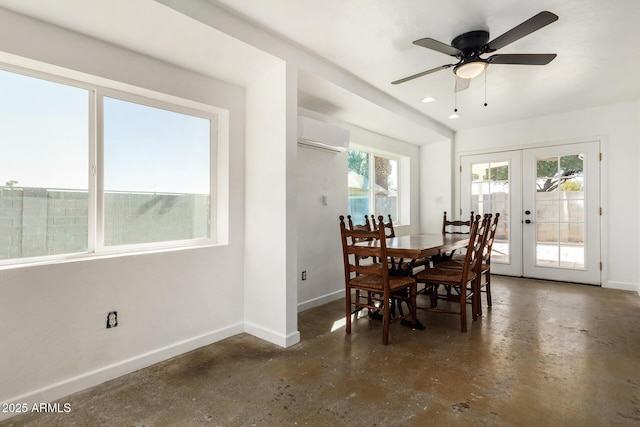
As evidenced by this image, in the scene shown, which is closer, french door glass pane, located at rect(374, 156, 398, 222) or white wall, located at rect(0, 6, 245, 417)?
white wall, located at rect(0, 6, 245, 417)

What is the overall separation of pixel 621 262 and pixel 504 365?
3.43m

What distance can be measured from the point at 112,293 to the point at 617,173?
5865 mm

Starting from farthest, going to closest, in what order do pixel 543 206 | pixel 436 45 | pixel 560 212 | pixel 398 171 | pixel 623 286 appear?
pixel 398 171
pixel 543 206
pixel 560 212
pixel 623 286
pixel 436 45

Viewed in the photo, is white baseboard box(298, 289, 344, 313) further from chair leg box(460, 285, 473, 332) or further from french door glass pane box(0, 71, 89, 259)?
french door glass pane box(0, 71, 89, 259)

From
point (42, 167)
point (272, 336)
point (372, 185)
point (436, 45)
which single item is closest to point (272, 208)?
point (272, 336)

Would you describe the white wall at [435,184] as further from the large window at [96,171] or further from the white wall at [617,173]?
the large window at [96,171]

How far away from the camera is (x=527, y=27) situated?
1931mm

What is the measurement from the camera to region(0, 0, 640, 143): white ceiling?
1976 millimetres

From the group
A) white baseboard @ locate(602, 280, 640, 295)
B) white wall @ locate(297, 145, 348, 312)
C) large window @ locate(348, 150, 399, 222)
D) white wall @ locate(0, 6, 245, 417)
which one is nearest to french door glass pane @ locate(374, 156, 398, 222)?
large window @ locate(348, 150, 399, 222)

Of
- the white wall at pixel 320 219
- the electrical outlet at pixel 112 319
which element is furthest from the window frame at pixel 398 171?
the electrical outlet at pixel 112 319

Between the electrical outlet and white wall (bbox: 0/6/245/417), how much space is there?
0.11 feet

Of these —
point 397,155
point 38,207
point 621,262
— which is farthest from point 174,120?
point 621,262

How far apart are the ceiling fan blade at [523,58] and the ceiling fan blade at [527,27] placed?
118 millimetres

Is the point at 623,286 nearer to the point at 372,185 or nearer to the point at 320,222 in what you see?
the point at 372,185
